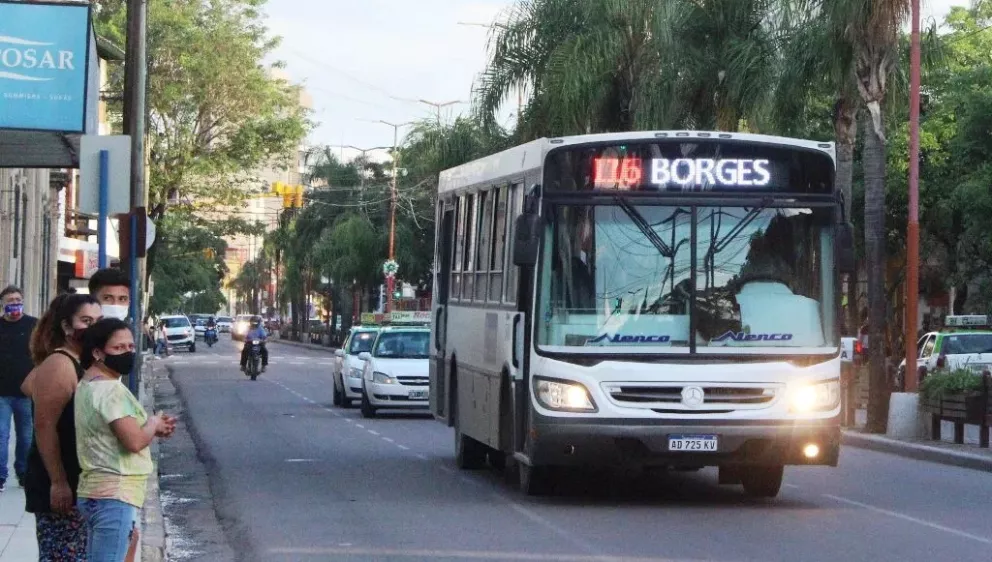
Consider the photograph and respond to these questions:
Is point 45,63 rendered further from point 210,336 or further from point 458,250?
point 210,336

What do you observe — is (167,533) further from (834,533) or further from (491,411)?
(834,533)

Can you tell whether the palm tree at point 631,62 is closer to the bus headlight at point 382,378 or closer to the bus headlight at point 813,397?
the bus headlight at point 382,378

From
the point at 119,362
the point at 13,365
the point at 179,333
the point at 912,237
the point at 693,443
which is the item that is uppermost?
the point at 912,237

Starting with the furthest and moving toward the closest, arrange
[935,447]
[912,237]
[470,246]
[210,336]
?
1. [210,336]
2. [912,237]
3. [935,447]
4. [470,246]

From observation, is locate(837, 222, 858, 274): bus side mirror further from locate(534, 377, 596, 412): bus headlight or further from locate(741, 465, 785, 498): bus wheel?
locate(534, 377, 596, 412): bus headlight

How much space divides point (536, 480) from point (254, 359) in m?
32.2

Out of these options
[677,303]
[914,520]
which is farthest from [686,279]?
[914,520]

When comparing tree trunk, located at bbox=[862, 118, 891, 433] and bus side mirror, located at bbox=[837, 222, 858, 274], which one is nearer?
bus side mirror, located at bbox=[837, 222, 858, 274]

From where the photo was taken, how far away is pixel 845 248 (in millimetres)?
14586

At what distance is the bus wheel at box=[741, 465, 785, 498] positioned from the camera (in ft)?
51.3

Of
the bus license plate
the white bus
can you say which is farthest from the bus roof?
the bus license plate

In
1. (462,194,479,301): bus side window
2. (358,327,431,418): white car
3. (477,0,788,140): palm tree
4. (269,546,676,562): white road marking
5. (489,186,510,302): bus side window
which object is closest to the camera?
(269,546,676,562): white road marking

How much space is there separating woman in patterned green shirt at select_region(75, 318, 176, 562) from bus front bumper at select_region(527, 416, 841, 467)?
24.5ft

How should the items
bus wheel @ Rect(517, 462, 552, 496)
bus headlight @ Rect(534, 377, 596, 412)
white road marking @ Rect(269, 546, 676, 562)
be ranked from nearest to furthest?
white road marking @ Rect(269, 546, 676, 562), bus headlight @ Rect(534, 377, 596, 412), bus wheel @ Rect(517, 462, 552, 496)
